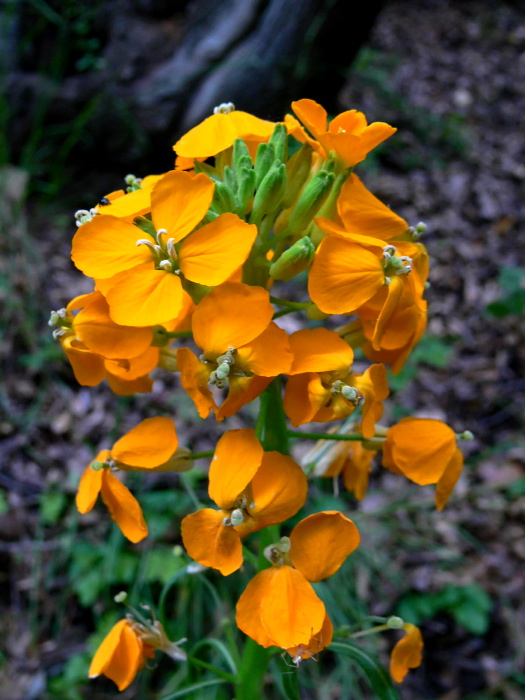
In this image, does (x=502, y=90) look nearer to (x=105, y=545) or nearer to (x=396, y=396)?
(x=396, y=396)

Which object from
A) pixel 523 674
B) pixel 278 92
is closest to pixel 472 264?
pixel 278 92

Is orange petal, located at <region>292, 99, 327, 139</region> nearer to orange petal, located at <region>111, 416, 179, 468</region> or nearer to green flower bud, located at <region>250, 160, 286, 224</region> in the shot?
green flower bud, located at <region>250, 160, 286, 224</region>

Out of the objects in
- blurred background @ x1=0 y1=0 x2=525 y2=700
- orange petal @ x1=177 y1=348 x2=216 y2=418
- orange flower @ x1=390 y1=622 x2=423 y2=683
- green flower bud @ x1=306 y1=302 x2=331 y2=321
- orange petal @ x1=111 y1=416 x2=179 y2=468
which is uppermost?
green flower bud @ x1=306 y1=302 x2=331 y2=321

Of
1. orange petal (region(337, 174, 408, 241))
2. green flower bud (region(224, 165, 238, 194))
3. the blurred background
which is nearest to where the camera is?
orange petal (region(337, 174, 408, 241))

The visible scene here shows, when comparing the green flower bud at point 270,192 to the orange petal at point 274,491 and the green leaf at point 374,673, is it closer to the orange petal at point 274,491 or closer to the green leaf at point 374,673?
the orange petal at point 274,491

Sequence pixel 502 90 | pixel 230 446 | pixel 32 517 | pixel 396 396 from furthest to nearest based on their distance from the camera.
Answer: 1. pixel 502 90
2. pixel 396 396
3. pixel 32 517
4. pixel 230 446

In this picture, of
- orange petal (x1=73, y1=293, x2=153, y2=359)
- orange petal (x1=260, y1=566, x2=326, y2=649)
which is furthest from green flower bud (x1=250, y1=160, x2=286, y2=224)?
orange petal (x1=260, y1=566, x2=326, y2=649)
